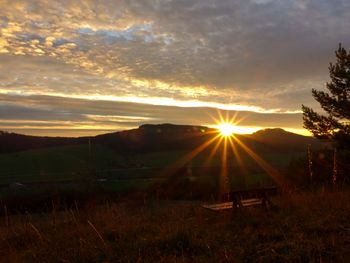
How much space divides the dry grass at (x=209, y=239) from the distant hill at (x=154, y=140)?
7829cm

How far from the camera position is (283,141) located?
361 ft

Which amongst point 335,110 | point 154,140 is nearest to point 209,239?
point 335,110

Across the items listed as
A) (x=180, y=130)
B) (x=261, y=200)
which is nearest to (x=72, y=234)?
(x=261, y=200)

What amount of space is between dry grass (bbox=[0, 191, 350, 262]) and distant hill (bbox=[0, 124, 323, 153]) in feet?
257

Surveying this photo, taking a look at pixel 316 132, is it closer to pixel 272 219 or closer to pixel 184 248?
pixel 272 219

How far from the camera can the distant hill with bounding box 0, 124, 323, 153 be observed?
90.1 metres

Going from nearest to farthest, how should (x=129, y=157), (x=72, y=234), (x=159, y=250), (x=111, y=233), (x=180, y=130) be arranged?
(x=159, y=250) → (x=111, y=233) → (x=72, y=234) → (x=129, y=157) → (x=180, y=130)

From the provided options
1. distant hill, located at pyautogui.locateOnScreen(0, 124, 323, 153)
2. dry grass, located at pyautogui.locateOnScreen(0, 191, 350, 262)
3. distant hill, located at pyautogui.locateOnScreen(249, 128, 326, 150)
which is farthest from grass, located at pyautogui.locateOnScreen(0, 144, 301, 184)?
dry grass, located at pyautogui.locateOnScreen(0, 191, 350, 262)

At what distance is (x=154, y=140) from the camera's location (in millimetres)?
97625

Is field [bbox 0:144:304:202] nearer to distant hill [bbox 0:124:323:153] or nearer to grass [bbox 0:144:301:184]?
grass [bbox 0:144:301:184]

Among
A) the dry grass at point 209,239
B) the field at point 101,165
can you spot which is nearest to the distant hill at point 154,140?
the field at point 101,165

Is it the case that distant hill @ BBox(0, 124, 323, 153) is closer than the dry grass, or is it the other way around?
the dry grass

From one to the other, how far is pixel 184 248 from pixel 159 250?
365 millimetres

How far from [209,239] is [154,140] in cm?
9163
